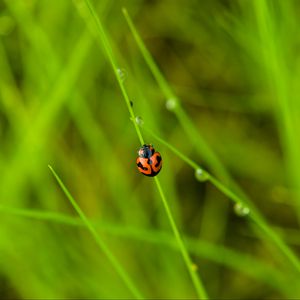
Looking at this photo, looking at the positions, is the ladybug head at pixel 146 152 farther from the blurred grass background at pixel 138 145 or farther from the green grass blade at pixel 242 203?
the blurred grass background at pixel 138 145

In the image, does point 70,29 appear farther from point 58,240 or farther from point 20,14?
point 58,240

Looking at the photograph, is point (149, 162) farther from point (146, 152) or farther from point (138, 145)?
point (138, 145)

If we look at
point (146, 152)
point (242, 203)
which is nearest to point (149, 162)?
point (146, 152)

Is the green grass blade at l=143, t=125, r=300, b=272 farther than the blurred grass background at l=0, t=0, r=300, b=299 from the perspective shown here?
No

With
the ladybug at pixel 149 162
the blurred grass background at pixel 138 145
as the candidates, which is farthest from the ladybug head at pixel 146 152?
the blurred grass background at pixel 138 145

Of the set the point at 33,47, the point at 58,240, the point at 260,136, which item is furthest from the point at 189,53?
the point at 58,240

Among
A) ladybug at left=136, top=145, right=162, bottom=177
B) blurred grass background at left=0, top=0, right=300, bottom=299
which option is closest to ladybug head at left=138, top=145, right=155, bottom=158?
ladybug at left=136, top=145, right=162, bottom=177

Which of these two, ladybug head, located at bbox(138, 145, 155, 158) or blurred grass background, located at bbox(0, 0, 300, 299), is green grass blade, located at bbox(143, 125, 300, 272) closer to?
ladybug head, located at bbox(138, 145, 155, 158)
